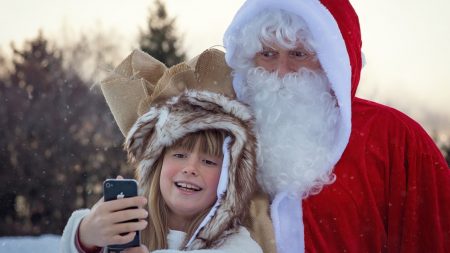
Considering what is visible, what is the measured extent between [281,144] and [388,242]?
715 millimetres

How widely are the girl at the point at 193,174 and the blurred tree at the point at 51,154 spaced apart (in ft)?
63.7

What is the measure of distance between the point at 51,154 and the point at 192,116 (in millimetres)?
20634

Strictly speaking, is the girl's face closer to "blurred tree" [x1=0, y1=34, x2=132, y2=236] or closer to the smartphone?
the smartphone

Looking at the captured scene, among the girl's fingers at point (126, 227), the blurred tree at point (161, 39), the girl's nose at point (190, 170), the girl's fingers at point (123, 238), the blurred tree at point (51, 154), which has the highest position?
the blurred tree at point (161, 39)

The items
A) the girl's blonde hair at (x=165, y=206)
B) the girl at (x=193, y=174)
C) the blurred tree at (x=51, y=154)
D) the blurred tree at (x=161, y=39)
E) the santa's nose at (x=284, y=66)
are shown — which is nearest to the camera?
the girl at (x=193, y=174)

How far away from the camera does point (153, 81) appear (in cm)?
370

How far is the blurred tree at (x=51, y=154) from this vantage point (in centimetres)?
2248

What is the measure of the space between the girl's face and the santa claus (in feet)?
0.93

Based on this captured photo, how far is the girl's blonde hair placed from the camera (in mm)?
3084

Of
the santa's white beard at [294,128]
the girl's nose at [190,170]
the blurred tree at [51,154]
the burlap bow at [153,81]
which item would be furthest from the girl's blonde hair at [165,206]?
the blurred tree at [51,154]

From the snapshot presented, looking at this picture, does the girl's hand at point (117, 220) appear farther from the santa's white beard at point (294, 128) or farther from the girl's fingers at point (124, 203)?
the santa's white beard at point (294, 128)

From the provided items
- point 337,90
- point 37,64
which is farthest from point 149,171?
point 37,64

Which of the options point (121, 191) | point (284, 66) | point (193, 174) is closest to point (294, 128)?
point (284, 66)

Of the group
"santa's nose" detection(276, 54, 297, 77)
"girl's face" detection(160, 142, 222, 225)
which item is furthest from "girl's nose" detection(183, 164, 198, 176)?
"santa's nose" detection(276, 54, 297, 77)
